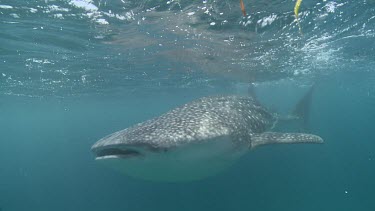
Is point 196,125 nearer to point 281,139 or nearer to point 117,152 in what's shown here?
point 117,152

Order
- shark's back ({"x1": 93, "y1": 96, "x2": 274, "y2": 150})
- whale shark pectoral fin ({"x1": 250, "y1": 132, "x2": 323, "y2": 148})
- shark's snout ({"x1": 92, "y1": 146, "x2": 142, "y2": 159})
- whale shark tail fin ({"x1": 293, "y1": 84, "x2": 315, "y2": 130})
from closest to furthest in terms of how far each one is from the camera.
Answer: shark's snout ({"x1": 92, "y1": 146, "x2": 142, "y2": 159}) → shark's back ({"x1": 93, "y1": 96, "x2": 274, "y2": 150}) → whale shark pectoral fin ({"x1": 250, "y1": 132, "x2": 323, "y2": 148}) → whale shark tail fin ({"x1": 293, "y1": 84, "x2": 315, "y2": 130})

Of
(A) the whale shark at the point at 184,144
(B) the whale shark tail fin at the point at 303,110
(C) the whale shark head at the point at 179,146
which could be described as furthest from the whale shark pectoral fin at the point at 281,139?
(B) the whale shark tail fin at the point at 303,110

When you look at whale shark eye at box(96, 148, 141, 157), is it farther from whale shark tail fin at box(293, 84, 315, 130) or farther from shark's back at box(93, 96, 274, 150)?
whale shark tail fin at box(293, 84, 315, 130)

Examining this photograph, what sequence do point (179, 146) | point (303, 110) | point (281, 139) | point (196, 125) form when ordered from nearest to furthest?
point (179, 146)
point (196, 125)
point (281, 139)
point (303, 110)

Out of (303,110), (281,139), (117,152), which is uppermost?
(117,152)

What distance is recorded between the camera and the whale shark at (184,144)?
4.93m

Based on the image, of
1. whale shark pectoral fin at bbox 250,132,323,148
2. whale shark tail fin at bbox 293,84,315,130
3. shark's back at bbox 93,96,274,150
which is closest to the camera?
shark's back at bbox 93,96,274,150

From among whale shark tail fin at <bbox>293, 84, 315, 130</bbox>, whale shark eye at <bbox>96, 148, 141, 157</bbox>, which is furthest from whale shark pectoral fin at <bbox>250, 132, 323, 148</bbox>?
whale shark tail fin at <bbox>293, 84, 315, 130</bbox>

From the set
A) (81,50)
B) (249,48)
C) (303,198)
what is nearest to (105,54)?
(81,50)

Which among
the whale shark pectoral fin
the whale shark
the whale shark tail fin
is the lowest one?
the whale shark tail fin

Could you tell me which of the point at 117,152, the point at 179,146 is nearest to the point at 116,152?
the point at 117,152

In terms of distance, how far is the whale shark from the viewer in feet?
16.2

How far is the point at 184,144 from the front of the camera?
17.3 ft

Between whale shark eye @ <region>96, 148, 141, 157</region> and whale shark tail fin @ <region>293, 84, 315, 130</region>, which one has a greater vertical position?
whale shark eye @ <region>96, 148, 141, 157</region>
